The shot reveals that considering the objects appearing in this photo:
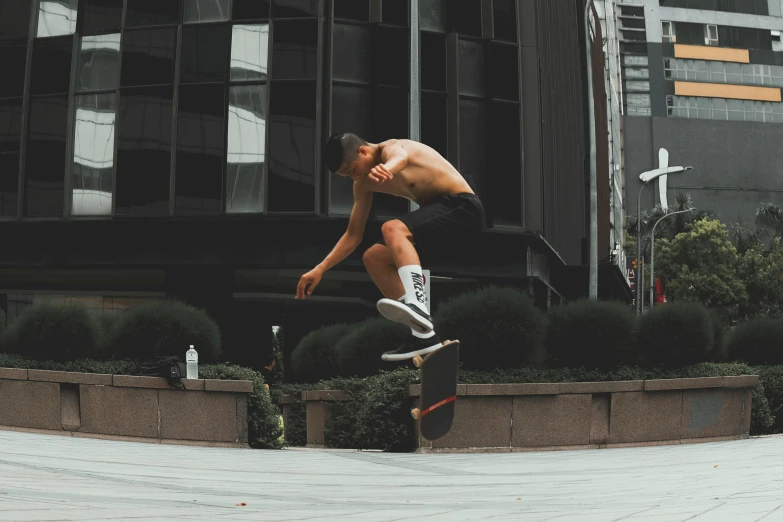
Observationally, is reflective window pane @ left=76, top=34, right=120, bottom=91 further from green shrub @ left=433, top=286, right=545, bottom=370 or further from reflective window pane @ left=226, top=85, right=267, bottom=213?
green shrub @ left=433, top=286, right=545, bottom=370

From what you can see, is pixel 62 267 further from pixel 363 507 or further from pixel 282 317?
pixel 363 507

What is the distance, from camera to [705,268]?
70812mm

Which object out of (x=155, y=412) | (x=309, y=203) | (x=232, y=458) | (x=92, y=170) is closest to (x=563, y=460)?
(x=232, y=458)

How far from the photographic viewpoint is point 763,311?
2781 inches

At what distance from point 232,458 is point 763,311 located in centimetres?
6465

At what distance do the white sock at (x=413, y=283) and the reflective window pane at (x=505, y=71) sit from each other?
23.7 metres

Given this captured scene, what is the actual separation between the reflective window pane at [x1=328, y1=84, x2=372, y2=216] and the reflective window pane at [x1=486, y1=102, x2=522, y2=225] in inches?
142

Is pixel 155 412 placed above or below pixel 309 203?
below

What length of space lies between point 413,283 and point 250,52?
24.0 m

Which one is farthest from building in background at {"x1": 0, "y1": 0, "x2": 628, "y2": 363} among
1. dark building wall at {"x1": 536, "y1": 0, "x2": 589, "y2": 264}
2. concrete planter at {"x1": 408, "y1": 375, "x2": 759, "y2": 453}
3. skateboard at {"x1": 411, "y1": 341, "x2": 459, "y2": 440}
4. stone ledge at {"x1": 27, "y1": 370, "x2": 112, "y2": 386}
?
skateboard at {"x1": 411, "y1": 341, "x2": 459, "y2": 440}

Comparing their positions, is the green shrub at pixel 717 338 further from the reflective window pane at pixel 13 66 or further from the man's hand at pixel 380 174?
the reflective window pane at pixel 13 66

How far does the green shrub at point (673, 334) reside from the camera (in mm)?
15719

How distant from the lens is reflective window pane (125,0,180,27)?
29.9 metres

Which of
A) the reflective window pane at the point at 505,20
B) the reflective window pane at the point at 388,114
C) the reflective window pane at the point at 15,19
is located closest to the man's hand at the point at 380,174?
the reflective window pane at the point at 388,114
